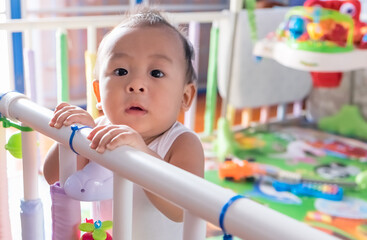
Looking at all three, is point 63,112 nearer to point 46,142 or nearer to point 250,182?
point 250,182

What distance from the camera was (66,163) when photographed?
25.3 inches

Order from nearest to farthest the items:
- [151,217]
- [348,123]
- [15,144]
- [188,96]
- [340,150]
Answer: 1. [151,217]
2. [15,144]
3. [188,96]
4. [340,150]
5. [348,123]

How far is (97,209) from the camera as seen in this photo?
0.76 metres

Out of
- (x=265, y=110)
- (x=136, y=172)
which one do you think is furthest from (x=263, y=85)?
(x=136, y=172)

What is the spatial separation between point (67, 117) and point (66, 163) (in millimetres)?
58

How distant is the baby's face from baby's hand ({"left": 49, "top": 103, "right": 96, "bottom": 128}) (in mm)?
61

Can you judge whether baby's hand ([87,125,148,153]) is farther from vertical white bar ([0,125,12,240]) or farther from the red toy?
the red toy

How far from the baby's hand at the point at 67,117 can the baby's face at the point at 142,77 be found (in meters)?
0.06

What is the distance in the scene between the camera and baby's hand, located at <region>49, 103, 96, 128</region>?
0.62 metres

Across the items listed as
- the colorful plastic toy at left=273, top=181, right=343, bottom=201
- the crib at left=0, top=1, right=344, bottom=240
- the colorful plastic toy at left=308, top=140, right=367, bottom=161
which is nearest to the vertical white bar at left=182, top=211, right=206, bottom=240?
the crib at left=0, top=1, right=344, bottom=240

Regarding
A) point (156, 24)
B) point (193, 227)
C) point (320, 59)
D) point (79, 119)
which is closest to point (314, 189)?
point (320, 59)

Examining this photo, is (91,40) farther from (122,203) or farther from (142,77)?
(122,203)

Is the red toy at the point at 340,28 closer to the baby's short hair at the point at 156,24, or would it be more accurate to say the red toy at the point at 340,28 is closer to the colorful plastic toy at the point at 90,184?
the baby's short hair at the point at 156,24

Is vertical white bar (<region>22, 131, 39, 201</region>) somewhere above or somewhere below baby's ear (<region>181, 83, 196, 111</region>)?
below
